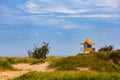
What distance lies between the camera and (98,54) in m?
29.0

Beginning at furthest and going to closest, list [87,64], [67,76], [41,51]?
[41,51]
[87,64]
[67,76]

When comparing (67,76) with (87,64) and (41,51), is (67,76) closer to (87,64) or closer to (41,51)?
(87,64)

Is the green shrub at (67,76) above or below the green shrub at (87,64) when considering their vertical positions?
below

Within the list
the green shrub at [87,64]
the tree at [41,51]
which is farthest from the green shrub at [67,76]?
the tree at [41,51]

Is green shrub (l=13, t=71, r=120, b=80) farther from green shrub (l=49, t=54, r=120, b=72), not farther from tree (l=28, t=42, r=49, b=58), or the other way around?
tree (l=28, t=42, r=49, b=58)

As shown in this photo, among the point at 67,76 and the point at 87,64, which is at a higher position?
the point at 87,64

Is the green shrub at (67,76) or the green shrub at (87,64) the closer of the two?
the green shrub at (67,76)

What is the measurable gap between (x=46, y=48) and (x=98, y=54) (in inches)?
827

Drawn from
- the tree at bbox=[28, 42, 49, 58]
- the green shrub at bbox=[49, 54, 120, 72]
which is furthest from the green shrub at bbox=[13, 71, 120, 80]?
the tree at bbox=[28, 42, 49, 58]

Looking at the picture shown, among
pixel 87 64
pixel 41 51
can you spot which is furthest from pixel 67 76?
pixel 41 51

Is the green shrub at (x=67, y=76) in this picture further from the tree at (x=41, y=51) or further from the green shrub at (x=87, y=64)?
the tree at (x=41, y=51)

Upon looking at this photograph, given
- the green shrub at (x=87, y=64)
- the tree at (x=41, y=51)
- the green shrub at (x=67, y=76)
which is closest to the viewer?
the green shrub at (x=67, y=76)

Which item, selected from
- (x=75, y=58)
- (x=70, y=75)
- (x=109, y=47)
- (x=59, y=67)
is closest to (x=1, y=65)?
(x=59, y=67)

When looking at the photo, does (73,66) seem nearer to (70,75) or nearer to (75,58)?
(75,58)
